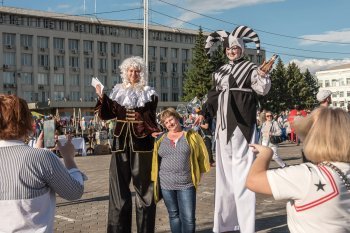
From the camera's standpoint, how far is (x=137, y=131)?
549 centimetres

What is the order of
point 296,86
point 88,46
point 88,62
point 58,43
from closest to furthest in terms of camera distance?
1. point 296,86
2. point 58,43
3. point 88,46
4. point 88,62

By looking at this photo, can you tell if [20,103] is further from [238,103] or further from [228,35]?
[228,35]

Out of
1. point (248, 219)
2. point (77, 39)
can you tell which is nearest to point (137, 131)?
point (248, 219)

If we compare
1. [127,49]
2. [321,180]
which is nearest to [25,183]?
[321,180]

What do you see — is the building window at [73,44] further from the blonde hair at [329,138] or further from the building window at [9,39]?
the blonde hair at [329,138]

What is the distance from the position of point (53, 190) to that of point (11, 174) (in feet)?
0.91

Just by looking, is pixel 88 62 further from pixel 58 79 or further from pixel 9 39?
pixel 9 39

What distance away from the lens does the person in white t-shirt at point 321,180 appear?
260 centimetres

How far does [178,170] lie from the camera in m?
5.42

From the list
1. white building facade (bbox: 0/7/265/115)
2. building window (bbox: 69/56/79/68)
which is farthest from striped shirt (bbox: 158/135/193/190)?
building window (bbox: 69/56/79/68)

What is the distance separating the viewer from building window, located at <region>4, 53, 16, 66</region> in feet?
248

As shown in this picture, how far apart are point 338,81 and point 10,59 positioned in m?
81.7

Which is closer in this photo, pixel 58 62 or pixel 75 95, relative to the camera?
pixel 58 62

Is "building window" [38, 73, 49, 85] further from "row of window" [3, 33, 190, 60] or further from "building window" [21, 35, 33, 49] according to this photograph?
"building window" [21, 35, 33, 49]
